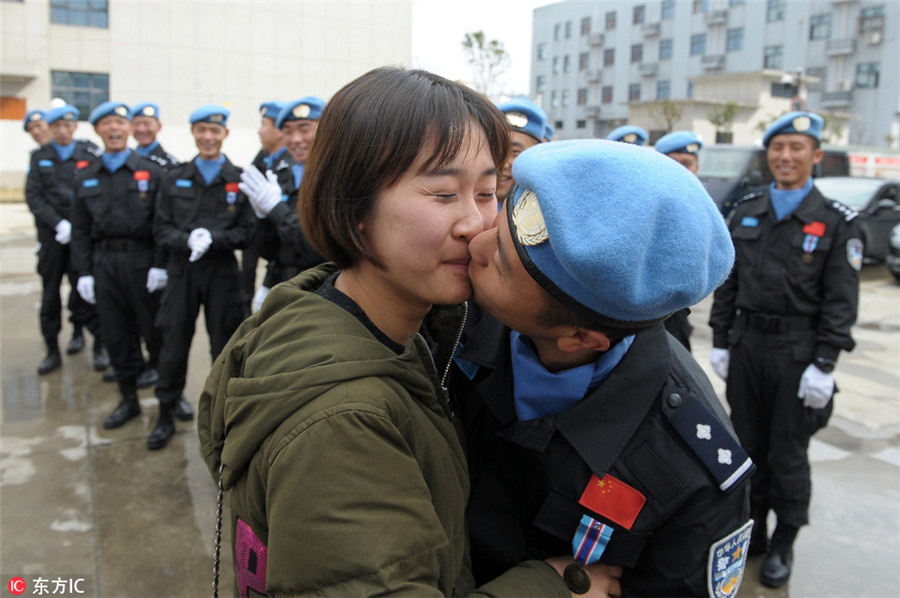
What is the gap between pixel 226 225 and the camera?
4434mm

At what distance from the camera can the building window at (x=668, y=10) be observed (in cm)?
5194

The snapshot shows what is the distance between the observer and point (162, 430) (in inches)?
167

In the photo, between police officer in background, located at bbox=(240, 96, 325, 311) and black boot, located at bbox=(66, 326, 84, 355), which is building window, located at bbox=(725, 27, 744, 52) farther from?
black boot, located at bbox=(66, 326, 84, 355)

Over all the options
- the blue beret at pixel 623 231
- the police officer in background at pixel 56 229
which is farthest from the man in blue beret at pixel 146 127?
the blue beret at pixel 623 231

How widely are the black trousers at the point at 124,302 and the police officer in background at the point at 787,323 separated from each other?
3.86 metres

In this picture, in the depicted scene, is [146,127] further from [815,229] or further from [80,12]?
[80,12]

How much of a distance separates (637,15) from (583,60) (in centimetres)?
616

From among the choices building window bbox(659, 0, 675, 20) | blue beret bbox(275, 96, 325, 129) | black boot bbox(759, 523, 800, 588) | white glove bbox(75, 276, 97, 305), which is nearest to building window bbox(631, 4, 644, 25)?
building window bbox(659, 0, 675, 20)

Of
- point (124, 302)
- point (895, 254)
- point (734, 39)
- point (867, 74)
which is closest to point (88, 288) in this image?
point (124, 302)

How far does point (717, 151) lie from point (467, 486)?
1248 cm

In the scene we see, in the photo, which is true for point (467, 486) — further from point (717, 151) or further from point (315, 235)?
point (717, 151)

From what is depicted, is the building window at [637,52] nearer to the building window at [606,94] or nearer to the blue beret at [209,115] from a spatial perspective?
the building window at [606,94]

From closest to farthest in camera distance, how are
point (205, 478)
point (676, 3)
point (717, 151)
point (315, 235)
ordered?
point (315, 235) → point (205, 478) → point (717, 151) → point (676, 3)

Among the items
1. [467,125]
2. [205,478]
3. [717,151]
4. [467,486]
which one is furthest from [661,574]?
[717,151]
